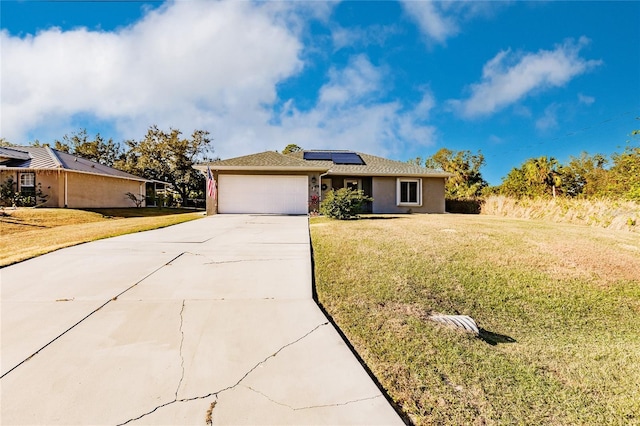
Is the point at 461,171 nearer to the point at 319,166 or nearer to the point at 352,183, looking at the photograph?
the point at 352,183

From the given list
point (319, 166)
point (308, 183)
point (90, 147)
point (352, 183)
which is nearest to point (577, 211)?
point (352, 183)

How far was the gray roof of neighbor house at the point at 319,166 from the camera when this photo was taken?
15.3 m

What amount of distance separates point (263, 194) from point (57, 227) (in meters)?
8.64

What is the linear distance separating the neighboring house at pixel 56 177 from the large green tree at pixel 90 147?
12.6 meters

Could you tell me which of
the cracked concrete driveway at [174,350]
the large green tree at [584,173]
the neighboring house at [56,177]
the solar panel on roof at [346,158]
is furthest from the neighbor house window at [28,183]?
the large green tree at [584,173]

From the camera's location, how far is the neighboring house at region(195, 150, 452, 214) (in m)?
15.6

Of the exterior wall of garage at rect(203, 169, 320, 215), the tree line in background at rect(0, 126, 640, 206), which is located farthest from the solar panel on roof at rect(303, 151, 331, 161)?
the tree line in background at rect(0, 126, 640, 206)

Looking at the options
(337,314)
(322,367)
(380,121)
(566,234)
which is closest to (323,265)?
(337,314)

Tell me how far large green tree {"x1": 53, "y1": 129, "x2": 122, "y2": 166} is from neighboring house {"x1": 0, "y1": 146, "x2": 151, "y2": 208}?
12.6 metres

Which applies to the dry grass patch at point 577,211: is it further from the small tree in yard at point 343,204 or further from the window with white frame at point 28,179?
the window with white frame at point 28,179

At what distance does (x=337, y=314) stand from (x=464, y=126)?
29.8m

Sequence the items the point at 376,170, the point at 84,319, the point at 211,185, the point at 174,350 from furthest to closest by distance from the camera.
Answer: the point at 376,170 → the point at 211,185 → the point at 84,319 → the point at 174,350

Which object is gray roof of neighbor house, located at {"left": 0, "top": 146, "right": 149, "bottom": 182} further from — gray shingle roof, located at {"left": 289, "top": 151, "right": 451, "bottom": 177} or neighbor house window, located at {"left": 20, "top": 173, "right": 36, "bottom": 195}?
gray shingle roof, located at {"left": 289, "top": 151, "right": 451, "bottom": 177}

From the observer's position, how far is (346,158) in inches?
757
